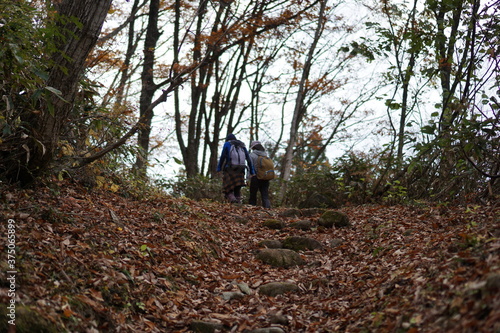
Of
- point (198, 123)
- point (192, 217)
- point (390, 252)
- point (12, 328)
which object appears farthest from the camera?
point (198, 123)

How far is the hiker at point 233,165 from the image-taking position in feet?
36.7

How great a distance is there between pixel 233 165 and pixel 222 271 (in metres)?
5.20

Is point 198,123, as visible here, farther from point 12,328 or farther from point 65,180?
point 12,328

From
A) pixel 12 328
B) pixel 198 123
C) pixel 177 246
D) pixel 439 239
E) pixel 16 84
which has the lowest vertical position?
pixel 12 328

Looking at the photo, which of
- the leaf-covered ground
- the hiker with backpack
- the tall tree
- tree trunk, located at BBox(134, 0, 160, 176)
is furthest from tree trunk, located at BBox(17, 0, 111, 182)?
the hiker with backpack

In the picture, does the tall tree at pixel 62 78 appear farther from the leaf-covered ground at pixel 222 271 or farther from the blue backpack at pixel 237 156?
the blue backpack at pixel 237 156

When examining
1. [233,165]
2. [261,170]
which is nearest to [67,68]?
[233,165]

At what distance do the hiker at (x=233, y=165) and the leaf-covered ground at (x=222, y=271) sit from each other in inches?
143

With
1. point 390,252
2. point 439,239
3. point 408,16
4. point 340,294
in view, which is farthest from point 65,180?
point 408,16

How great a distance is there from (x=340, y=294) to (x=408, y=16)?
9829 mm

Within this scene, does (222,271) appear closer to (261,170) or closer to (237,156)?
(261,170)

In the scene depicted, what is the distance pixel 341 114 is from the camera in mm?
23500

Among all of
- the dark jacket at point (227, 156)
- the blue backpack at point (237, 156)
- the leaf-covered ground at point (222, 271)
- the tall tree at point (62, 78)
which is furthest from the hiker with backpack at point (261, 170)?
the tall tree at point (62, 78)

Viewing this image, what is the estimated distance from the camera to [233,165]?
11.1 metres
